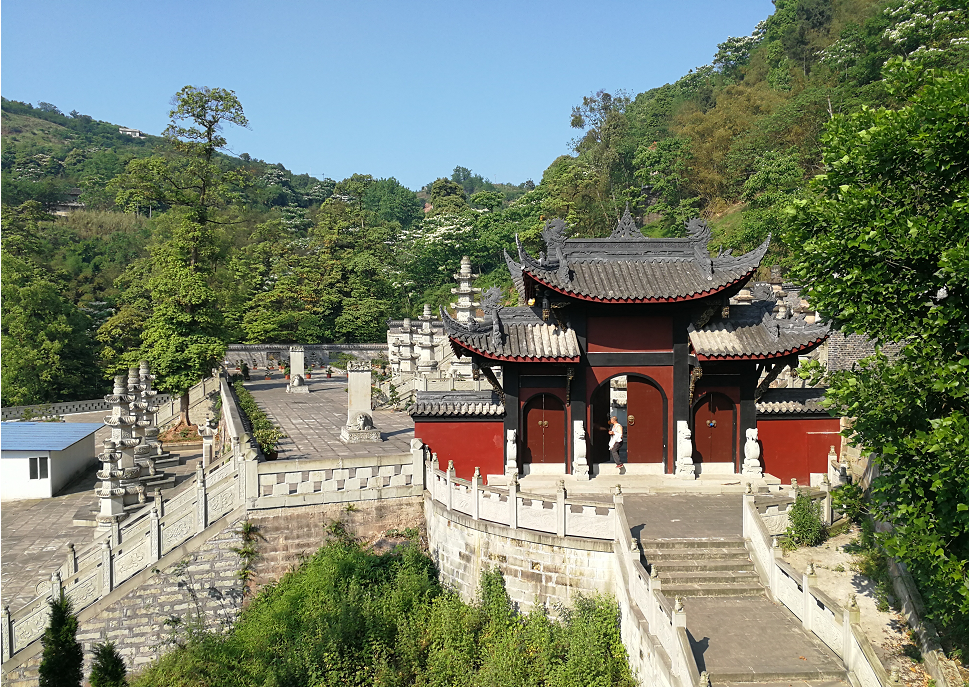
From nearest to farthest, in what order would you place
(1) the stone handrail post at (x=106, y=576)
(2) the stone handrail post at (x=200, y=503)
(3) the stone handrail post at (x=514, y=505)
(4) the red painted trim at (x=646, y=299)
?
(3) the stone handrail post at (x=514, y=505) < (1) the stone handrail post at (x=106, y=576) < (2) the stone handrail post at (x=200, y=503) < (4) the red painted trim at (x=646, y=299)

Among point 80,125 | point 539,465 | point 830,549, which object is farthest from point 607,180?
point 80,125

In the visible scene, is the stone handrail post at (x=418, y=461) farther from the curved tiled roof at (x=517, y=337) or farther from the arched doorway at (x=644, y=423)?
the arched doorway at (x=644, y=423)

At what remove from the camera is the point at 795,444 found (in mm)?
17703

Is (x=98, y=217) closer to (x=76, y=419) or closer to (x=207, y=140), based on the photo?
(x=76, y=419)

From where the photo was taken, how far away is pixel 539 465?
1728 centimetres

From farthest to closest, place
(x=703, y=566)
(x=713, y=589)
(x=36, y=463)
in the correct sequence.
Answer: (x=36, y=463) < (x=703, y=566) < (x=713, y=589)

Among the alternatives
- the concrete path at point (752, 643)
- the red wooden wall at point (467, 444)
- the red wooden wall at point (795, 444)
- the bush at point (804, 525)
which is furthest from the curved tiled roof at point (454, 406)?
the concrete path at point (752, 643)

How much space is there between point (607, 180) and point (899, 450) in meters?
53.9

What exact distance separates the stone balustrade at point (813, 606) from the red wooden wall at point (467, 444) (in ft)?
19.8

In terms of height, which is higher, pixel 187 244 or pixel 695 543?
pixel 187 244

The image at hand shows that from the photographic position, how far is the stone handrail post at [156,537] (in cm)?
1377

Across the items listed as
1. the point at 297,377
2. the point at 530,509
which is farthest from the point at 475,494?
the point at 297,377

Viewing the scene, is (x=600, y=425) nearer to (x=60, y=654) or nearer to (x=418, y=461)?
(x=418, y=461)

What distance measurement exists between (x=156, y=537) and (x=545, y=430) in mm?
8479
